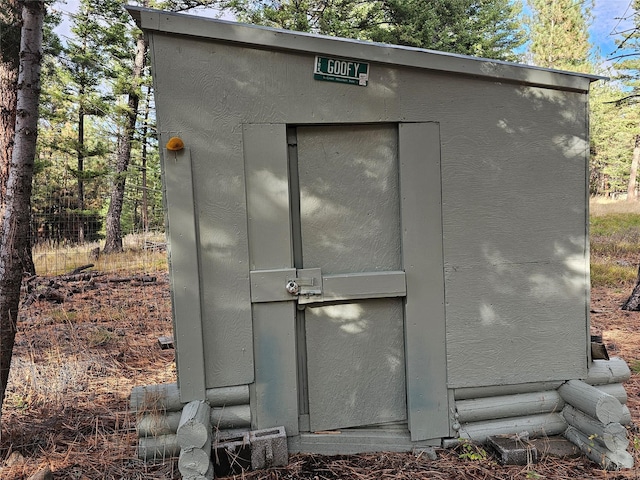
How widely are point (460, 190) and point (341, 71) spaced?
1146 millimetres

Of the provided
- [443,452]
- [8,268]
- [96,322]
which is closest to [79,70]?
[96,322]

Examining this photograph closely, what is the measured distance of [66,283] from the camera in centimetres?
762

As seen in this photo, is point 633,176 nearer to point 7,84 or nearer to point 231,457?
point 231,457

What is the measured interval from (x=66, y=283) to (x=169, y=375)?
4792mm

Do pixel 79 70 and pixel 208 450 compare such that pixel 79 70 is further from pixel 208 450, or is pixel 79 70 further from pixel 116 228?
pixel 208 450

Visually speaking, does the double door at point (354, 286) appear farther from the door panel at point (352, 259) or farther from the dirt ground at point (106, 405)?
the dirt ground at point (106, 405)

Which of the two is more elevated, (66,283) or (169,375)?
(66,283)

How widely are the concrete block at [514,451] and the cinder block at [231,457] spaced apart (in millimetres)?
1655

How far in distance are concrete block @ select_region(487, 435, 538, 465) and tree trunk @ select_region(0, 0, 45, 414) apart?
3520 mm

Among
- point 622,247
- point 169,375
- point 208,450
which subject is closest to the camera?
point 208,450

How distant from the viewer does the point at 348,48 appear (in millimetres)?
2602

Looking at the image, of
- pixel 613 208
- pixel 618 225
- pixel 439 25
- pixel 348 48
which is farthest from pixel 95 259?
pixel 613 208

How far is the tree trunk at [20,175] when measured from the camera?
2936 mm

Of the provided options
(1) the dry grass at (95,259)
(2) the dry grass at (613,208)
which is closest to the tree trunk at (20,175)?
(1) the dry grass at (95,259)
